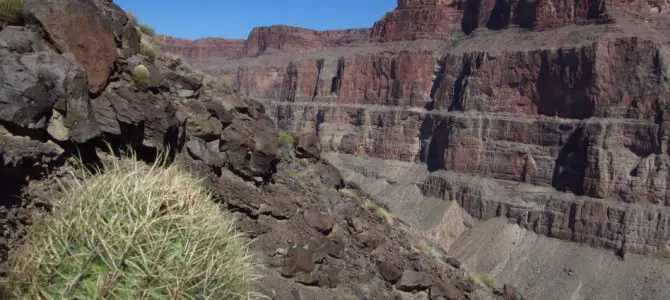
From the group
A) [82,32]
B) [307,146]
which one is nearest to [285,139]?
[307,146]

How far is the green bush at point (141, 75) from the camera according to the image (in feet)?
34.1

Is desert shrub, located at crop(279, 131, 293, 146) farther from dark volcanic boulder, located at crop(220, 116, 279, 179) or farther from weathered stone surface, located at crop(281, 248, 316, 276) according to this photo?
weathered stone surface, located at crop(281, 248, 316, 276)

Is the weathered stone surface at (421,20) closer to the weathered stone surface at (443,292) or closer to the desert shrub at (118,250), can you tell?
the weathered stone surface at (443,292)

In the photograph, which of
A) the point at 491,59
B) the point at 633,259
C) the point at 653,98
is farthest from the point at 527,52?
the point at 633,259

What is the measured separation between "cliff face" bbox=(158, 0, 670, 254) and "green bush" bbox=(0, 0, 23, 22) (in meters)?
53.3

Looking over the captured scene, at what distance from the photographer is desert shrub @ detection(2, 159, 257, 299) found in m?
5.37

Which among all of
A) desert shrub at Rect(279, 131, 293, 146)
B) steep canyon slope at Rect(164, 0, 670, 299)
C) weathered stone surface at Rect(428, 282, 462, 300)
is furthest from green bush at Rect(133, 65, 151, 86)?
steep canyon slope at Rect(164, 0, 670, 299)

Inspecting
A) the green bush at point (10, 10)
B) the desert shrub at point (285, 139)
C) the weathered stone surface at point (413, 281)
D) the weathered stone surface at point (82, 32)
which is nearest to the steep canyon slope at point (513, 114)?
the weathered stone surface at point (413, 281)

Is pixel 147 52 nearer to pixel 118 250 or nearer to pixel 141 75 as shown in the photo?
pixel 141 75

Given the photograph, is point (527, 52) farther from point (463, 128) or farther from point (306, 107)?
point (306, 107)

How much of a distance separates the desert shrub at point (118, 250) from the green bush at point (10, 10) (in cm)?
363

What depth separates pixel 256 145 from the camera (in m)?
13.6

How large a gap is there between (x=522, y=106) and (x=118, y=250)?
228 ft

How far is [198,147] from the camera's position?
11.6m
